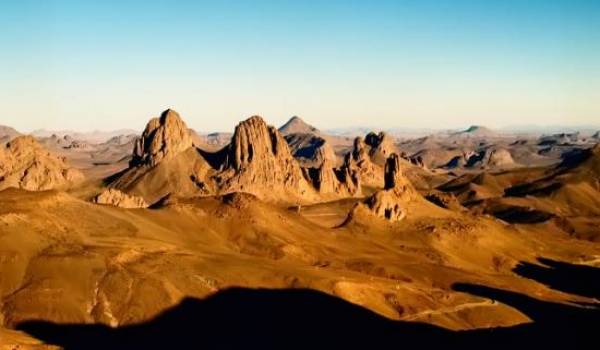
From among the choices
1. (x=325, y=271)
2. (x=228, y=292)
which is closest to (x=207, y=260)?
(x=228, y=292)

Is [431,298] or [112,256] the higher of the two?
[112,256]

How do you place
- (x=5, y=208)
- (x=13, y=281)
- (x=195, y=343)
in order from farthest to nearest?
(x=5, y=208)
(x=13, y=281)
(x=195, y=343)

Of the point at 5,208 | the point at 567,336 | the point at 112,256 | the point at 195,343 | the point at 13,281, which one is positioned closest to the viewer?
the point at 567,336

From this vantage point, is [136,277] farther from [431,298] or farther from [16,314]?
[431,298]

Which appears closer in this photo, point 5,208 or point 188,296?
point 188,296

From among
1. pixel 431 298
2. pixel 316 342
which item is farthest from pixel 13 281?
pixel 431 298

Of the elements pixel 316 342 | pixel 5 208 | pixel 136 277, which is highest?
pixel 5 208
